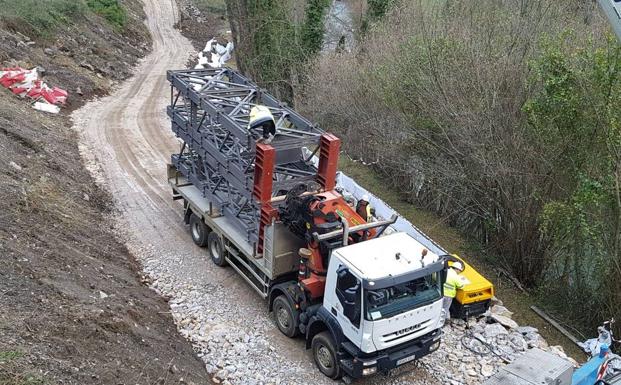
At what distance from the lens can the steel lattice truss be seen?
12.8m

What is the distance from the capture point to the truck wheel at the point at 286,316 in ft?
38.0

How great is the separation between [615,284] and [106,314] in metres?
11.3

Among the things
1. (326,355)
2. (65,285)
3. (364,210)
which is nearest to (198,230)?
(65,285)

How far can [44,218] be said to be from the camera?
13617 millimetres

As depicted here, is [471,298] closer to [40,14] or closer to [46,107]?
[46,107]

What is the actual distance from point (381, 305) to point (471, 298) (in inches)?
155

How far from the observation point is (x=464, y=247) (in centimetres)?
1817

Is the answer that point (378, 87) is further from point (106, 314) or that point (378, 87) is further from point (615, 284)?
point (106, 314)

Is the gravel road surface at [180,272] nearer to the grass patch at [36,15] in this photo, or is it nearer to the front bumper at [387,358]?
the front bumper at [387,358]

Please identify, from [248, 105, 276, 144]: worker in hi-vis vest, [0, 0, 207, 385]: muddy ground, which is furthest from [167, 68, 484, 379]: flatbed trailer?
[0, 0, 207, 385]: muddy ground

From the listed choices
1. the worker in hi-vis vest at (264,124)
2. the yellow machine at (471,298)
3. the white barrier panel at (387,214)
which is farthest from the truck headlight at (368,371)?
the worker in hi-vis vest at (264,124)

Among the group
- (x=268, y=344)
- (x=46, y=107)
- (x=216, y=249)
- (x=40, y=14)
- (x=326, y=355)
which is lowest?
(x=268, y=344)

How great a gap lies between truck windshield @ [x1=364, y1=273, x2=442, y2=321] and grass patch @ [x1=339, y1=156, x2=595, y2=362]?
17.8 feet

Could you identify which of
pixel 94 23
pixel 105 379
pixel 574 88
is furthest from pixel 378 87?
pixel 94 23
